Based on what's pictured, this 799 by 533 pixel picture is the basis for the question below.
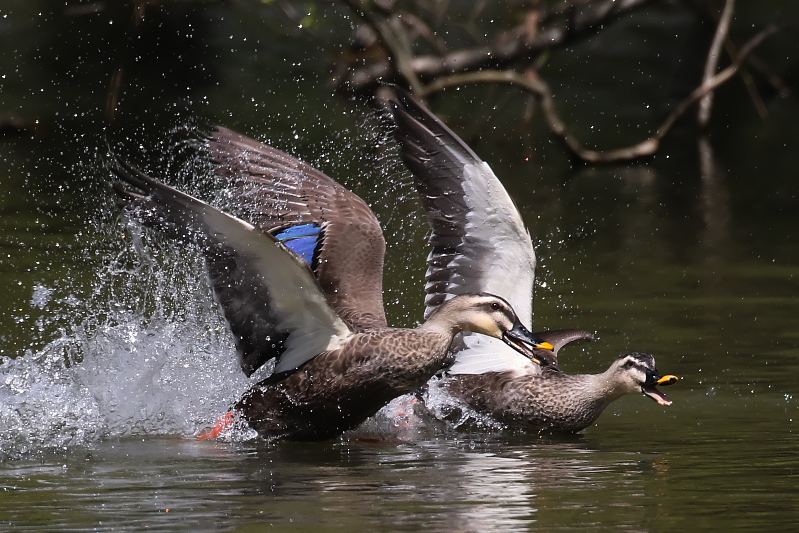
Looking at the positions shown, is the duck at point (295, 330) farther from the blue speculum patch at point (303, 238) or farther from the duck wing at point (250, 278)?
the blue speculum patch at point (303, 238)

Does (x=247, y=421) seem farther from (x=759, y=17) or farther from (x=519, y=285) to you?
(x=759, y=17)

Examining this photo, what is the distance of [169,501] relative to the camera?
5.18 metres

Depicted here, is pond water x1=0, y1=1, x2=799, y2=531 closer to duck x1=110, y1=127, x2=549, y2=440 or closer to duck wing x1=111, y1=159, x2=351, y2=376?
duck x1=110, y1=127, x2=549, y2=440

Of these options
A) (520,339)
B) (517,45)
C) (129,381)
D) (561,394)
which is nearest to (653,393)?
(561,394)

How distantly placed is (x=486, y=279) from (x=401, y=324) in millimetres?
1659

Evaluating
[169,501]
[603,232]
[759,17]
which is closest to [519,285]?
[169,501]

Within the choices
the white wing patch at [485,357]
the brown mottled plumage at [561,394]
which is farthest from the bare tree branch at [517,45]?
the brown mottled plumage at [561,394]

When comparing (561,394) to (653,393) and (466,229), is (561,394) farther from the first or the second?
(466,229)

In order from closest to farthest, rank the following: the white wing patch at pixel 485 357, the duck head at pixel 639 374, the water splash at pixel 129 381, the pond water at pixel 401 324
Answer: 1. the pond water at pixel 401 324
2. the water splash at pixel 129 381
3. the duck head at pixel 639 374
4. the white wing patch at pixel 485 357

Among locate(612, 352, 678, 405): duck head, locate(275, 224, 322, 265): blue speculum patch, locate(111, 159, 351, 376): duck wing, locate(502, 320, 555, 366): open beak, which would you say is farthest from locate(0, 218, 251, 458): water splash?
locate(612, 352, 678, 405): duck head

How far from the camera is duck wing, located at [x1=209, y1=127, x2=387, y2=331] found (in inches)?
292

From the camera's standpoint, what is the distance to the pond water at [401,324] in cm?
523

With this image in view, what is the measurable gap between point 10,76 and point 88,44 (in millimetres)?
1394

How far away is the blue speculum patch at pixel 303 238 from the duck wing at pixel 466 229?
A: 667 millimetres
